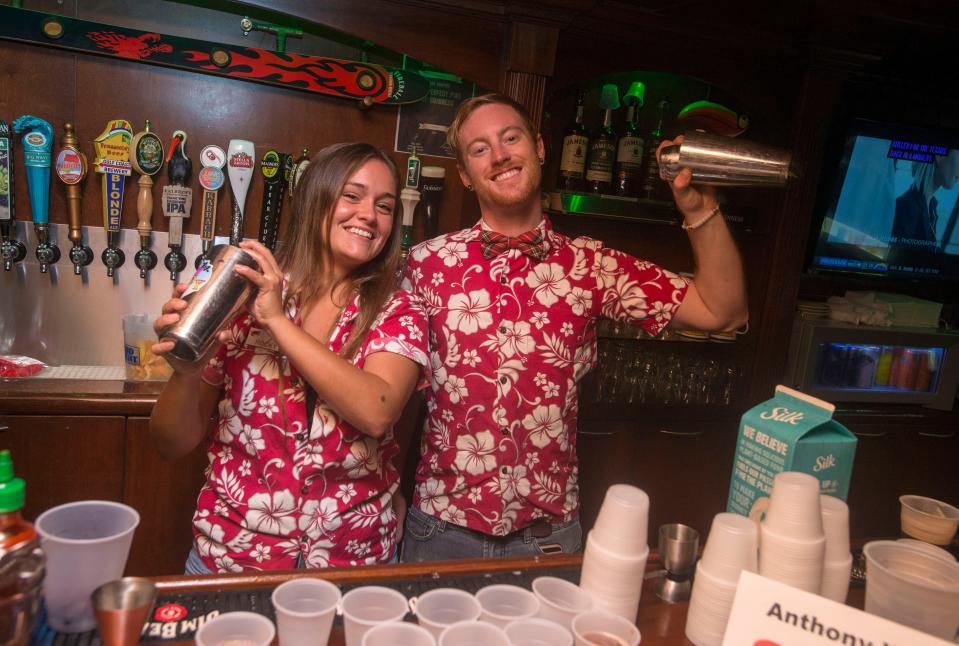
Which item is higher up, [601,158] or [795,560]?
[601,158]

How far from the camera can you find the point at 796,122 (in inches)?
117

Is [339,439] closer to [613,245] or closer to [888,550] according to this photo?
[888,550]

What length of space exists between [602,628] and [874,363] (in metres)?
2.88

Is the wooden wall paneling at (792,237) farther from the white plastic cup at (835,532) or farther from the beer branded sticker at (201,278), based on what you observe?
the beer branded sticker at (201,278)

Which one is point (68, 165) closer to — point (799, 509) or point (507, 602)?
point (507, 602)

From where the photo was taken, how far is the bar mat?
0.86 meters

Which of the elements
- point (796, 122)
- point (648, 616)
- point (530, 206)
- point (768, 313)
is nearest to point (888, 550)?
point (648, 616)

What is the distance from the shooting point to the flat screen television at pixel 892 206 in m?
3.09

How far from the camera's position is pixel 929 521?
1.30m

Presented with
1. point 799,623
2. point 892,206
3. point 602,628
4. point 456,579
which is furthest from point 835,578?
point 892,206

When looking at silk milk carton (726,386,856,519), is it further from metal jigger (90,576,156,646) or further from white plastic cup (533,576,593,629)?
metal jigger (90,576,156,646)

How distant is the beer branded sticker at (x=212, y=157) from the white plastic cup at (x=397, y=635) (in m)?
2.07

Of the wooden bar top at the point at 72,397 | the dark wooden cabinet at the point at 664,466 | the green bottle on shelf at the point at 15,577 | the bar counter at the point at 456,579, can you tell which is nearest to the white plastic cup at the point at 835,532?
the bar counter at the point at 456,579

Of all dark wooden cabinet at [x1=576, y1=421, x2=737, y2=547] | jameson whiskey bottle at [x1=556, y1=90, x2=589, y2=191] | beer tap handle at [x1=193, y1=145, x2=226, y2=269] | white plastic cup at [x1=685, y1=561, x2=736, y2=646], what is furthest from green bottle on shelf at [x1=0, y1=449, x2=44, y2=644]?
jameson whiskey bottle at [x1=556, y1=90, x2=589, y2=191]
